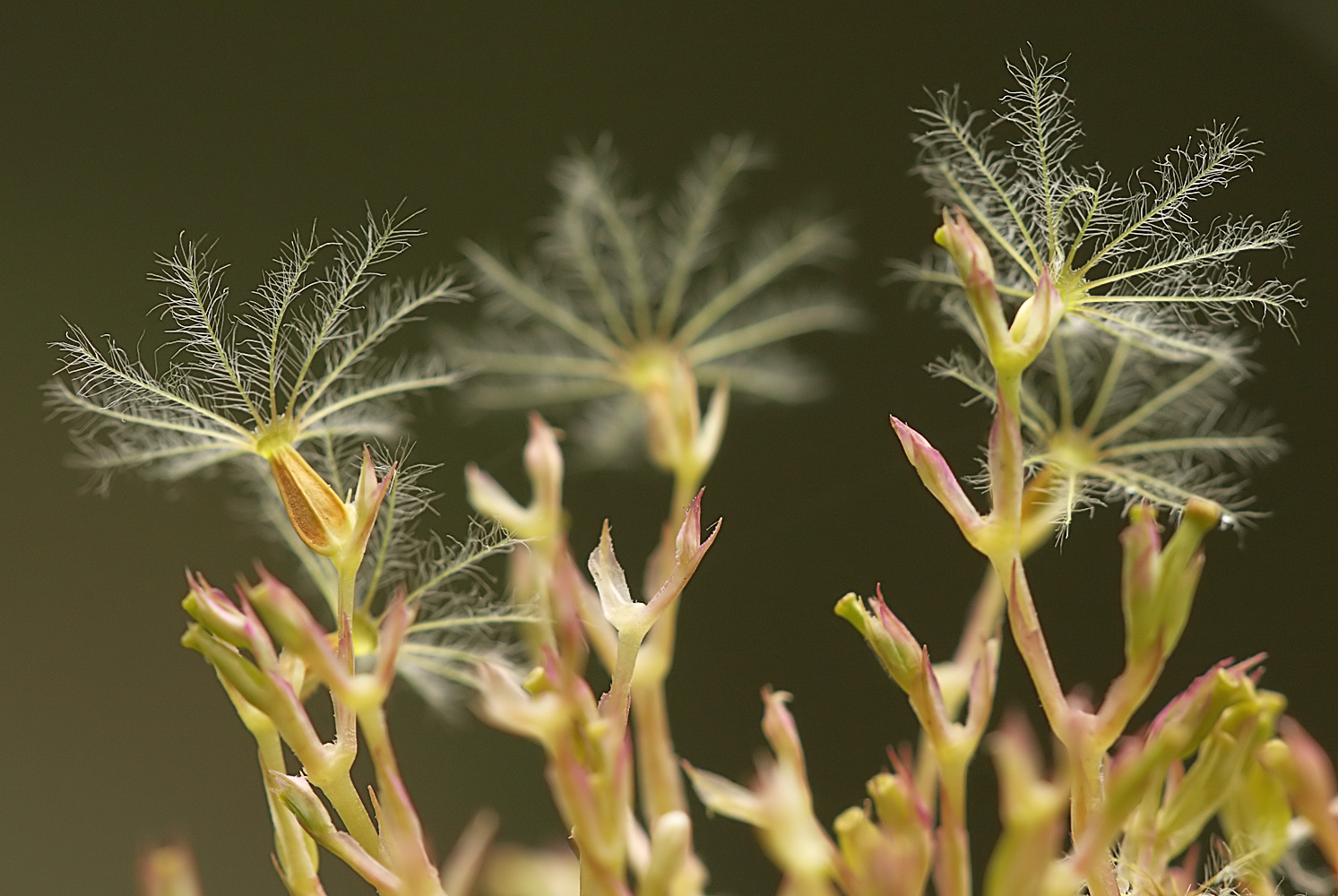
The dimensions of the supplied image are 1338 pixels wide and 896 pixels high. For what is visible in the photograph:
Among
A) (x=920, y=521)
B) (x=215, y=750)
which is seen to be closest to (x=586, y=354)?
(x=920, y=521)

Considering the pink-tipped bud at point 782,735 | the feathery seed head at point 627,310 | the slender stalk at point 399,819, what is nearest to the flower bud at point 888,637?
the pink-tipped bud at point 782,735

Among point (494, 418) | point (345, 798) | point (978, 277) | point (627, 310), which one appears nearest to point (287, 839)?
point (345, 798)

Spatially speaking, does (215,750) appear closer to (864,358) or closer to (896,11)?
(864,358)

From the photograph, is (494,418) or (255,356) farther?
(494,418)

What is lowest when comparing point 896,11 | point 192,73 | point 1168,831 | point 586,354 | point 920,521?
point 1168,831

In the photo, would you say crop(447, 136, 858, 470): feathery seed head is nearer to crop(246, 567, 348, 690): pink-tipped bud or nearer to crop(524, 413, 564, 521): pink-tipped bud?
crop(524, 413, 564, 521): pink-tipped bud

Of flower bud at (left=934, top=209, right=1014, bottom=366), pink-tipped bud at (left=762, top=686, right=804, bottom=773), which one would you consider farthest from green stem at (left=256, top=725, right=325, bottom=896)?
flower bud at (left=934, top=209, right=1014, bottom=366)

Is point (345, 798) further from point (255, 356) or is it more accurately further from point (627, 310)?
point (627, 310)
